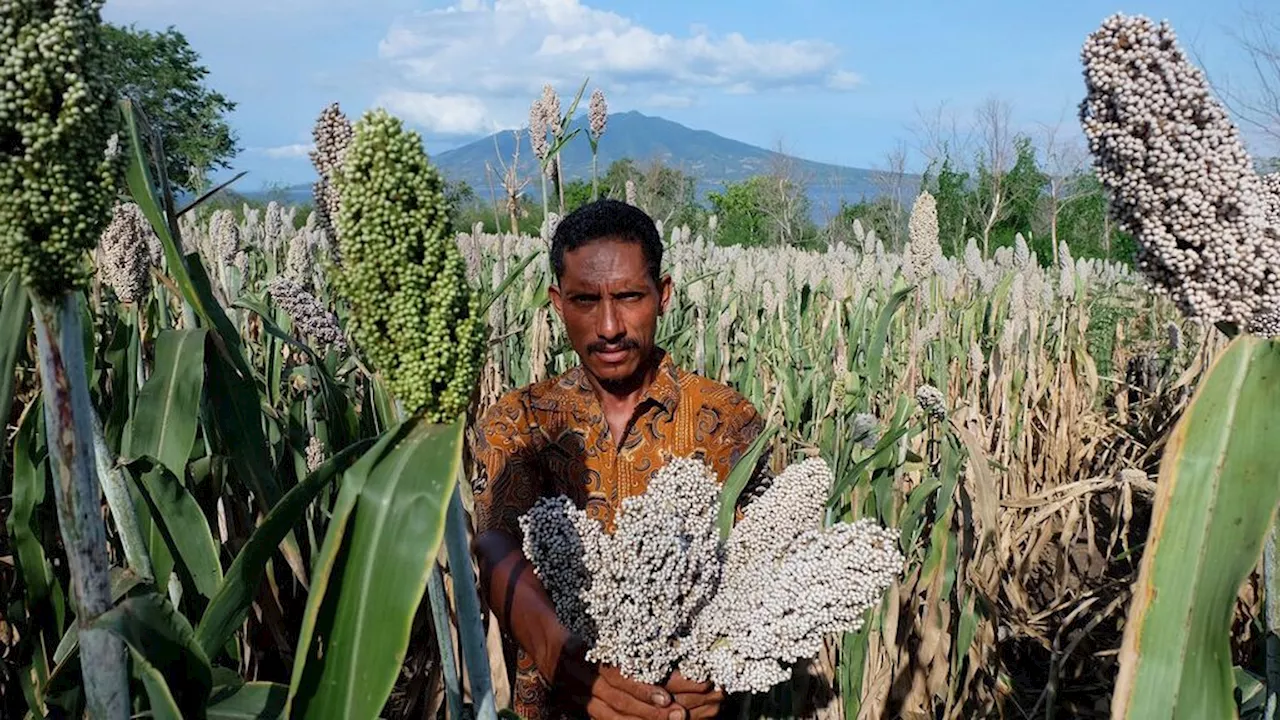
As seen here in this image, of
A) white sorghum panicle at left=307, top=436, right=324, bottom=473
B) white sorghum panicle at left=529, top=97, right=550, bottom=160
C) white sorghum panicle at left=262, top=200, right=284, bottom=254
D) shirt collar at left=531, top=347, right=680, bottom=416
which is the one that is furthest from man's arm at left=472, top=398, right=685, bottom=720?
white sorghum panicle at left=262, top=200, right=284, bottom=254

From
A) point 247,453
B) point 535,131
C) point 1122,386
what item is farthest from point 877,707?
point 1122,386

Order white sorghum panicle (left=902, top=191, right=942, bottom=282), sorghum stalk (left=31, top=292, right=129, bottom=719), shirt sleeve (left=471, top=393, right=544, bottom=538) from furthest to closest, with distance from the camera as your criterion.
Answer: white sorghum panicle (left=902, top=191, right=942, bottom=282), shirt sleeve (left=471, top=393, right=544, bottom=538), sorghum stalk (left=31, top=292, right=129, bottom=719)

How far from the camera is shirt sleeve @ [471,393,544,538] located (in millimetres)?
2338

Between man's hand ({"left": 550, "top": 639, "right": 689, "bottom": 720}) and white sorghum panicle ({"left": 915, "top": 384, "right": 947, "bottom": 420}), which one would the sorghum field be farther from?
man's hand ({"left": 550, "top": 639, "right": 689, "bottom": 720})

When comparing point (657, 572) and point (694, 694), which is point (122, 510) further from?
point (694, 694)

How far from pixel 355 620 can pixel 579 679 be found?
79 cm

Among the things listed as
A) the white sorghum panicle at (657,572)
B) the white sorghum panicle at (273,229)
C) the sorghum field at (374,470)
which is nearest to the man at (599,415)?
the sorghum field at (374,470)

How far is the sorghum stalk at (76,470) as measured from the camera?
3.36 ft

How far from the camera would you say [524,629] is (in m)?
1.92

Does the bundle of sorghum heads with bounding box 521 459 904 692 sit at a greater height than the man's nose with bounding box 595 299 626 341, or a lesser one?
lesser

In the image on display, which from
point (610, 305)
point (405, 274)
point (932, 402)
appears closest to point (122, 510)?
point (405, 274)

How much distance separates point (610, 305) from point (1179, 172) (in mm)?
1421

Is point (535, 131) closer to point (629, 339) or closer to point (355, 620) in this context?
point (629, 339)

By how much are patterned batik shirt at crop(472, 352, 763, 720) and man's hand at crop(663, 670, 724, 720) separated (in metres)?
0.79
